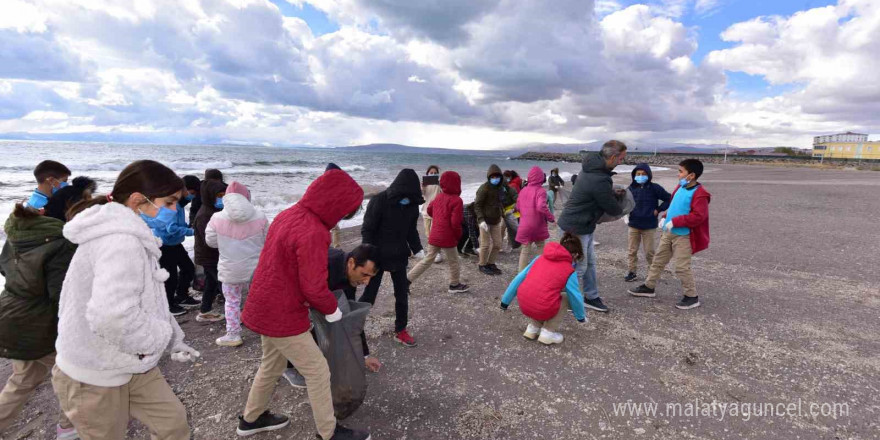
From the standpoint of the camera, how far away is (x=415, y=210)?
432 cm

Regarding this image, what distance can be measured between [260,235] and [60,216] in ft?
6.29

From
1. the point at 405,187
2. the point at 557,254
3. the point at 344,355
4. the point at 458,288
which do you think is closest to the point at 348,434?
the point at 344,355

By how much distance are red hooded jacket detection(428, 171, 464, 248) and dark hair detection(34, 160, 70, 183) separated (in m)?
4.31

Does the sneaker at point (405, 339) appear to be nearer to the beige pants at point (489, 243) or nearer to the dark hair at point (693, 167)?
the beige pants at point (489, 243)

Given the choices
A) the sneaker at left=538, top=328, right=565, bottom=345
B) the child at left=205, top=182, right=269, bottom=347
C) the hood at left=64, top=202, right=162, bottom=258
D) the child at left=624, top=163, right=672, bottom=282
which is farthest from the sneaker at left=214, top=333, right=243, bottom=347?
the child at left=624, top=163, right=672, bottom=282

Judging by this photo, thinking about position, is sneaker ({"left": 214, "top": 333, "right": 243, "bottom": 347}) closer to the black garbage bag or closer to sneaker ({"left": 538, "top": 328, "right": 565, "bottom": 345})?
the black garbage bag

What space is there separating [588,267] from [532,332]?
1.40 metres

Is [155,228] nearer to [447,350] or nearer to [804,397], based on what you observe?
[447,350]

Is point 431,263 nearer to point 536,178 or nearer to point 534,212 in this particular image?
point 534,212

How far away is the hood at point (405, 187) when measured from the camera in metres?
3.98

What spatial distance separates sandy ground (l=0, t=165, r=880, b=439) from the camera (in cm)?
300

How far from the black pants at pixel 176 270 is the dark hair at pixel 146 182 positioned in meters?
3.28

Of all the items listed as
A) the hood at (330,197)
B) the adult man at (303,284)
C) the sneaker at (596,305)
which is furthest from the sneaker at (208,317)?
the sneaker at (596,305)

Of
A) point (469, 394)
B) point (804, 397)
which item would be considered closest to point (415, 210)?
point (469, 394)
